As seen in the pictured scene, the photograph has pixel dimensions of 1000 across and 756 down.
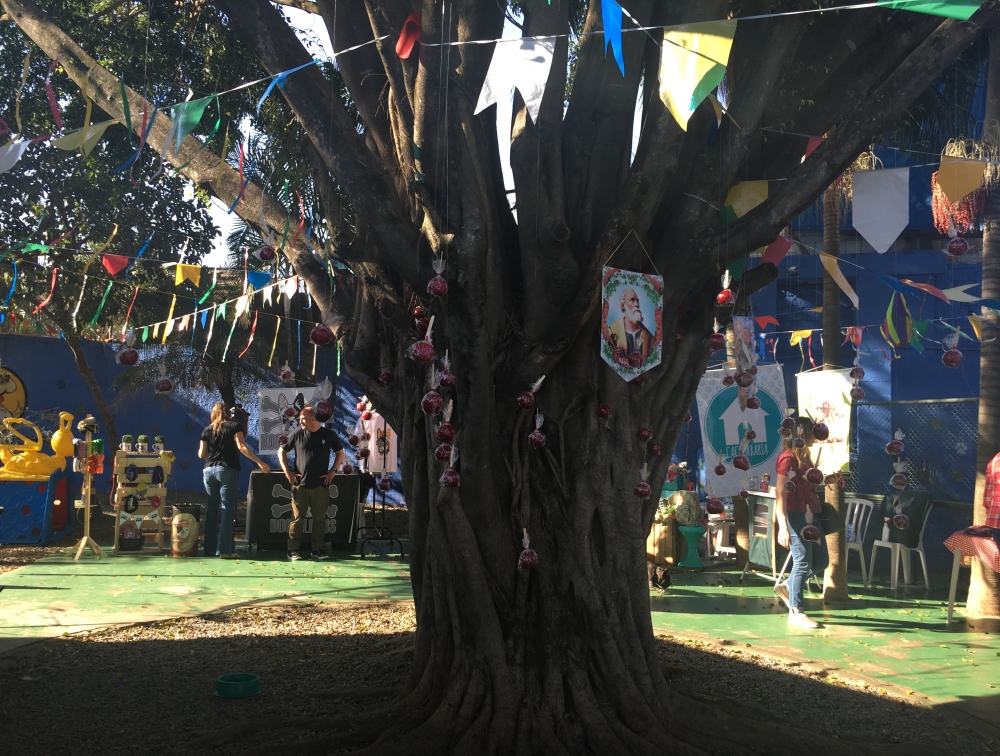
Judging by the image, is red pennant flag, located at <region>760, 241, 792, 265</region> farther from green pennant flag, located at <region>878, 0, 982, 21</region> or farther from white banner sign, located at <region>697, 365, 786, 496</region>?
white banner sign, located at <region>697, 365, 786, 496</region>

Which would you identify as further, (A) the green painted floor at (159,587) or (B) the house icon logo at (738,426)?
(B) the house icon logo at (738,426)

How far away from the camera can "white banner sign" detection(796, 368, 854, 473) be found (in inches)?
331

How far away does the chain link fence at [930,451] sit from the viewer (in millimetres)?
10016

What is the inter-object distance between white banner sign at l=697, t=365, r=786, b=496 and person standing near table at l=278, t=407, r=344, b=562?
4567 millimetres

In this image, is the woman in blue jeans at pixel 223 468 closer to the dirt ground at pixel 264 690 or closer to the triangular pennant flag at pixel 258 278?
the triangular pennant flag at pixel 258 278

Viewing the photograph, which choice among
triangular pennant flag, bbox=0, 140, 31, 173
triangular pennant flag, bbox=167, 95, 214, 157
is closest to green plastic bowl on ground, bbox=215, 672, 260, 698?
triangular pennant flag, bbox=167, 95, 214, 157

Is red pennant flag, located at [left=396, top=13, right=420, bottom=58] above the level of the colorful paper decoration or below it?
above

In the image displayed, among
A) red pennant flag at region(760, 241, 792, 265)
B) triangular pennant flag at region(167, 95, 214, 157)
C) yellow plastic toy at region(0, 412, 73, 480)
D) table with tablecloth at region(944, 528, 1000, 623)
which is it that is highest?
triangular pennant flag at region(167, 95, 214, 157)

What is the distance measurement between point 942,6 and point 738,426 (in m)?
7.19

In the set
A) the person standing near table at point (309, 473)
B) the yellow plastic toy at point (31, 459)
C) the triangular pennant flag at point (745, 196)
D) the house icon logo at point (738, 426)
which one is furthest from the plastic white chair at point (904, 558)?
the yellow plastic toy at point (31, 459)

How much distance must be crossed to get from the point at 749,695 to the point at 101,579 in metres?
6.56

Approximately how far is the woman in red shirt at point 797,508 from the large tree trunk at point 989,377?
156 cm

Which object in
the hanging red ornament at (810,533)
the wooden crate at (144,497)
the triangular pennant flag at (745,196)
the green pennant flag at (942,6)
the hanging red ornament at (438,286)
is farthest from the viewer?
the wooden crate at (144,497)

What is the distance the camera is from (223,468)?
10086 millimetres
